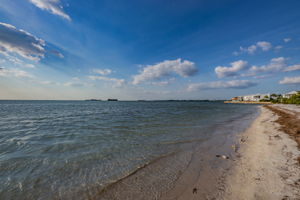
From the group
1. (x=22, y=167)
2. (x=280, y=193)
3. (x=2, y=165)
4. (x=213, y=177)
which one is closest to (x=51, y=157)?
(x=22, y=167)

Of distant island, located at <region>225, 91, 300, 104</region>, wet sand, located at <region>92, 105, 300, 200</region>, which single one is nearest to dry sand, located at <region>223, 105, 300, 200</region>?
wet sand, located at <region>92, 105, 300, 200</region>

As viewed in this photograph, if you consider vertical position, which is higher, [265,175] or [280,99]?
[280,99]

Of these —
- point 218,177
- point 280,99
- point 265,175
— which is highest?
point 280,99

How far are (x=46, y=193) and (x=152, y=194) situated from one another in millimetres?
3204

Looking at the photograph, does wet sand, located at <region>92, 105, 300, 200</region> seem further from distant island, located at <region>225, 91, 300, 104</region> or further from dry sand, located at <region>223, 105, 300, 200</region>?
distant island, located at <region>225, 91, 300, 104</region>

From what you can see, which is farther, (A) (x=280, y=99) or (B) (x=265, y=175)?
(A) (x=280, y=99)

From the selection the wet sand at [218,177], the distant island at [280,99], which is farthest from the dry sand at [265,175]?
the distant island at [280,99]

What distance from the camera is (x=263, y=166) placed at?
14.7 ft

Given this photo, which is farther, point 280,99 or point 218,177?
point 280,99

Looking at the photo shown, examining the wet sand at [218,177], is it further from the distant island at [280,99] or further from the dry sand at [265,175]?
the distant island at [280,99]

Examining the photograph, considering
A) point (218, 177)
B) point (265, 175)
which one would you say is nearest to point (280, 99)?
Result: point (265, 175)

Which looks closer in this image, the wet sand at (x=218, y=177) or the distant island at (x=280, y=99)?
the wet sand at (x=218, y=177)

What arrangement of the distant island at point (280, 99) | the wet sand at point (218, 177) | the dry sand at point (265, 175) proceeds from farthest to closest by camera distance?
the distant island at point (280, 99), the wet sand at point (218, 177), the dry sand at point (265, 175)

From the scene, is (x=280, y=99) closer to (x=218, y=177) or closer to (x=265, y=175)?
(x=265, y=175)
